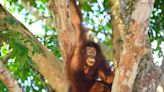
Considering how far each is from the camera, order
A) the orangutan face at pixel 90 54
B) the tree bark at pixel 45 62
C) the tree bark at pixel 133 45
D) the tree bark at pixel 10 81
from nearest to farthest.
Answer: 1. the tree bark at pixel 133 45
2. the tree bark at pixel 10 81
3. the tree bark at pixel 45 62
4. the orangutan face at pixel 90 54

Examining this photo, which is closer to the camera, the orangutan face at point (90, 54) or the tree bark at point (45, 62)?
the tree bark at point (45, 62)

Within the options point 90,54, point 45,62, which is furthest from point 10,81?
point 90,54

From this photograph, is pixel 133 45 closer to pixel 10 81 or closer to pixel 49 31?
pixel 10 81

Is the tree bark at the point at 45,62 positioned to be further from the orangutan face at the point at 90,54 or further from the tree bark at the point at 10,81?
the tree bark at the point at 10,81

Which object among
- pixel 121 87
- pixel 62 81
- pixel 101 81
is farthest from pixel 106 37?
pixel 121 87

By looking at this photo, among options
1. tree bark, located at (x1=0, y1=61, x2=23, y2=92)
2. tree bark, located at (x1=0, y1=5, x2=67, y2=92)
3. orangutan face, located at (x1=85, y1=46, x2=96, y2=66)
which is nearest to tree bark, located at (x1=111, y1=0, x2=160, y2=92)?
tree bark, located at (x1=0, y1=61, x2=23, y2=92)

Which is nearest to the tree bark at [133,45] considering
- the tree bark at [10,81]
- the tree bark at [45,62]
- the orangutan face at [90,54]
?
the tree bark at [10,81]

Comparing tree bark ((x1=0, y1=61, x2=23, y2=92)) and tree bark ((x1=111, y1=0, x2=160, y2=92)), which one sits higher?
tree bark ((x1=111, y1=0, x2=160, y2=92))

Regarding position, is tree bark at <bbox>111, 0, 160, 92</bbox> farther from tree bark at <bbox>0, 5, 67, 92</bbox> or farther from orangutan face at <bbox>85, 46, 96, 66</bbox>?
orangutan face at <bbox>85, 46, 96, 66</bbox>

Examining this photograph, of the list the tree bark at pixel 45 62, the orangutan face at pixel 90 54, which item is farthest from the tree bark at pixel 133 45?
the orangutan face at pixel 90 54

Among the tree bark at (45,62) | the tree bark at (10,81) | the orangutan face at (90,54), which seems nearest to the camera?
the tree bark at (10,81)

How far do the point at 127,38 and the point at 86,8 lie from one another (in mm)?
4124

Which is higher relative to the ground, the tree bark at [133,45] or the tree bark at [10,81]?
the tree bark at [133,45]

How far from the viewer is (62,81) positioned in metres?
4.73
